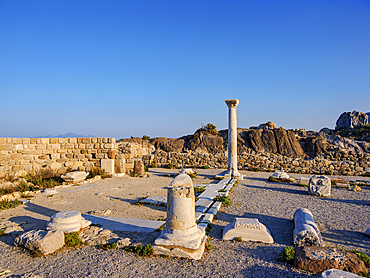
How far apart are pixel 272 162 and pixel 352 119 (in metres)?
22.3

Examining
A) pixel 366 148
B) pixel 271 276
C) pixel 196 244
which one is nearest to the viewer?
pixel 271 276

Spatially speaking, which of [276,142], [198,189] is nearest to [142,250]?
[198,189]

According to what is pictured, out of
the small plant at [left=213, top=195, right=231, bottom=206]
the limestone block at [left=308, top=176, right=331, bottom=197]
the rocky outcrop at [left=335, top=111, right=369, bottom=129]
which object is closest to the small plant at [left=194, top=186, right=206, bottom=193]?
the small plant at [left=213, top=195, right=231, bottom=206]

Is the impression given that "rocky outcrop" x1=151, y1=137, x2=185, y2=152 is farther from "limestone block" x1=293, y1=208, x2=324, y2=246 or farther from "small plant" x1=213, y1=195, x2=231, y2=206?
"limestone block" x1=293, y1=208, x2=324, y2=246

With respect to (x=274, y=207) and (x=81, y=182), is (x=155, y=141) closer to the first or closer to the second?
(x=81, y=182)

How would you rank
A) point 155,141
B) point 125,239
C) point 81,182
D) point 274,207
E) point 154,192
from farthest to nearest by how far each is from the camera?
1. point 155,141
2. point 81,182
3. point 154,192
4. point 274,207
5. point 125,239

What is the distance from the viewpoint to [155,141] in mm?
20000

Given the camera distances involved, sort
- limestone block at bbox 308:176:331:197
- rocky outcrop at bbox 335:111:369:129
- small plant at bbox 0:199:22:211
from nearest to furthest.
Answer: small plant at bbox 0:199:22:211 < limestone block at bbox 308:176:331:197 < rocky outcrop at bbox 335:111:369:129

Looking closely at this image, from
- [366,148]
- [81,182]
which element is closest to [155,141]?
[81,182]

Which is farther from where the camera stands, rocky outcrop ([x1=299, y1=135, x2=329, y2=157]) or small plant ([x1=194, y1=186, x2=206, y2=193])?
rocky outcrop ([x1=299, y1=135, x2=329, y2=157])

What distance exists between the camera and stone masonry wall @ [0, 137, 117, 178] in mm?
10258

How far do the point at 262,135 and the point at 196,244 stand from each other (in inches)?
595

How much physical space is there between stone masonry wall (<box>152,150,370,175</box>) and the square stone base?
39.8 ft

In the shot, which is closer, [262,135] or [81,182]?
[81,182]
